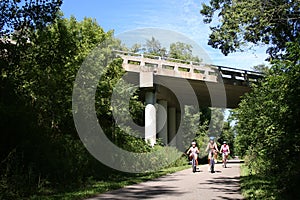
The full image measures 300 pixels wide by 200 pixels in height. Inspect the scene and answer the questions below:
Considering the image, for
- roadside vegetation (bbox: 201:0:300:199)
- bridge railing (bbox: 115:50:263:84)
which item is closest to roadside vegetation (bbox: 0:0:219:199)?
roadside vegetation (bbox: 201:0:300:199)

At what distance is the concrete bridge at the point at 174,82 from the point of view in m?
25.3

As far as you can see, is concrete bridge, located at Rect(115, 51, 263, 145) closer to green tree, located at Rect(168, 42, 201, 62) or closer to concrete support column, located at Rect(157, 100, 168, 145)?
concrete support column, located at Rect(157, 100, 168, 145)

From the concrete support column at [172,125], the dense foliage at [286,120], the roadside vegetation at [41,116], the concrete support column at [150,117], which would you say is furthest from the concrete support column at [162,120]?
the dense foliage at [286,120]

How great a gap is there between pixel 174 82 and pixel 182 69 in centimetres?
117

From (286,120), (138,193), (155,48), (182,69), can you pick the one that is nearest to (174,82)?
(182,69)

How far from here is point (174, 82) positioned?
2773cm

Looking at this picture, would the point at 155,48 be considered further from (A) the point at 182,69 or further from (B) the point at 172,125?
(A) the point at 182,69

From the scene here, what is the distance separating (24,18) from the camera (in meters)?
12.4

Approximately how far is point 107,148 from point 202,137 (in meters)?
21.4

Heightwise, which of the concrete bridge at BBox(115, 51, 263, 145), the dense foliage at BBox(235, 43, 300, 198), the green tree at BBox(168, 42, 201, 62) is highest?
the green tree at BBox(168, 42, 201, 62)

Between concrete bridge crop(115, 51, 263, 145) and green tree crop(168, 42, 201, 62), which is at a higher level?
green tree crop(168, 42, 201, 62)

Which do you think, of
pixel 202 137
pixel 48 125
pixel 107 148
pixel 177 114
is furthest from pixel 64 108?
pixel 177 114

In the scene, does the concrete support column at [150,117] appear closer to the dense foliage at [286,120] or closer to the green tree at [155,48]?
the dense foliage at [286,120]

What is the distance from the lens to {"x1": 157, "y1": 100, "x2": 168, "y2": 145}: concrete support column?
32.4 m
